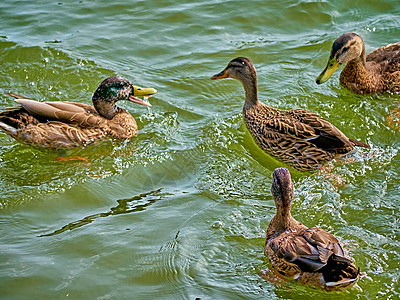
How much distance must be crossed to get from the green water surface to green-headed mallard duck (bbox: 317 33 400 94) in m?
0.18

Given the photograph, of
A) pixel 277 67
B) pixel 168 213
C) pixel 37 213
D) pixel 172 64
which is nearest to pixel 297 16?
pixel 277 67

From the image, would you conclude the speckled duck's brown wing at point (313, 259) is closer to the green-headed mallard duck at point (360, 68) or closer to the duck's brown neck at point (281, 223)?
the duck's brown neck at point (281, 223)

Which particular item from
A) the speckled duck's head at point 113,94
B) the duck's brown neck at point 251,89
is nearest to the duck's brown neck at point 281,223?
the duck's brown neck at point 251,89

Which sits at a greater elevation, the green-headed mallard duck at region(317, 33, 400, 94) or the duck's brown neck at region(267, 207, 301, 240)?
the green-headed mallard duck at region(317, 33, 400, 94)

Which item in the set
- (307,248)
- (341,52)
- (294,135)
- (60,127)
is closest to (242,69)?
(294,135)

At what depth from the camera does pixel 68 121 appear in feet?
22.9

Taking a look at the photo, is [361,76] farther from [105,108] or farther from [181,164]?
[105,108]

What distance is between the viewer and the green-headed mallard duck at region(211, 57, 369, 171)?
6367 millimetres

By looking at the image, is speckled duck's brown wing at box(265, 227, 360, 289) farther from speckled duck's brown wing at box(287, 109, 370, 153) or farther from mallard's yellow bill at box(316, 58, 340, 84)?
mallard's yellow bill at box(316, 58, 340, 84)

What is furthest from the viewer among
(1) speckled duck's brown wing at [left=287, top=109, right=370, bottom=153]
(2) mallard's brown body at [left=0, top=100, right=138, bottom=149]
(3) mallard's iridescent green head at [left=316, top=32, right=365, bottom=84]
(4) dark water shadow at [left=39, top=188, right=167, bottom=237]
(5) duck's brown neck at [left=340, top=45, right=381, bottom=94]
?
(5) duck's brown neck at [left=340, top=45, right=381, bottom=94]

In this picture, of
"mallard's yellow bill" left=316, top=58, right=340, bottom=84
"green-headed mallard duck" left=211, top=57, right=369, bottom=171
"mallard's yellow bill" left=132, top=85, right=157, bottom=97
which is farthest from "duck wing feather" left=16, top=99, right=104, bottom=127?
"mallard's yellow bill" left=316, top=58, right=340, bottom=84

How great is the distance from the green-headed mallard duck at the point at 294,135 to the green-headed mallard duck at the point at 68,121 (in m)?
1.48

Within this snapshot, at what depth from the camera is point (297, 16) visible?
9977 mm

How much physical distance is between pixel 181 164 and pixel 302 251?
2.41 metres
